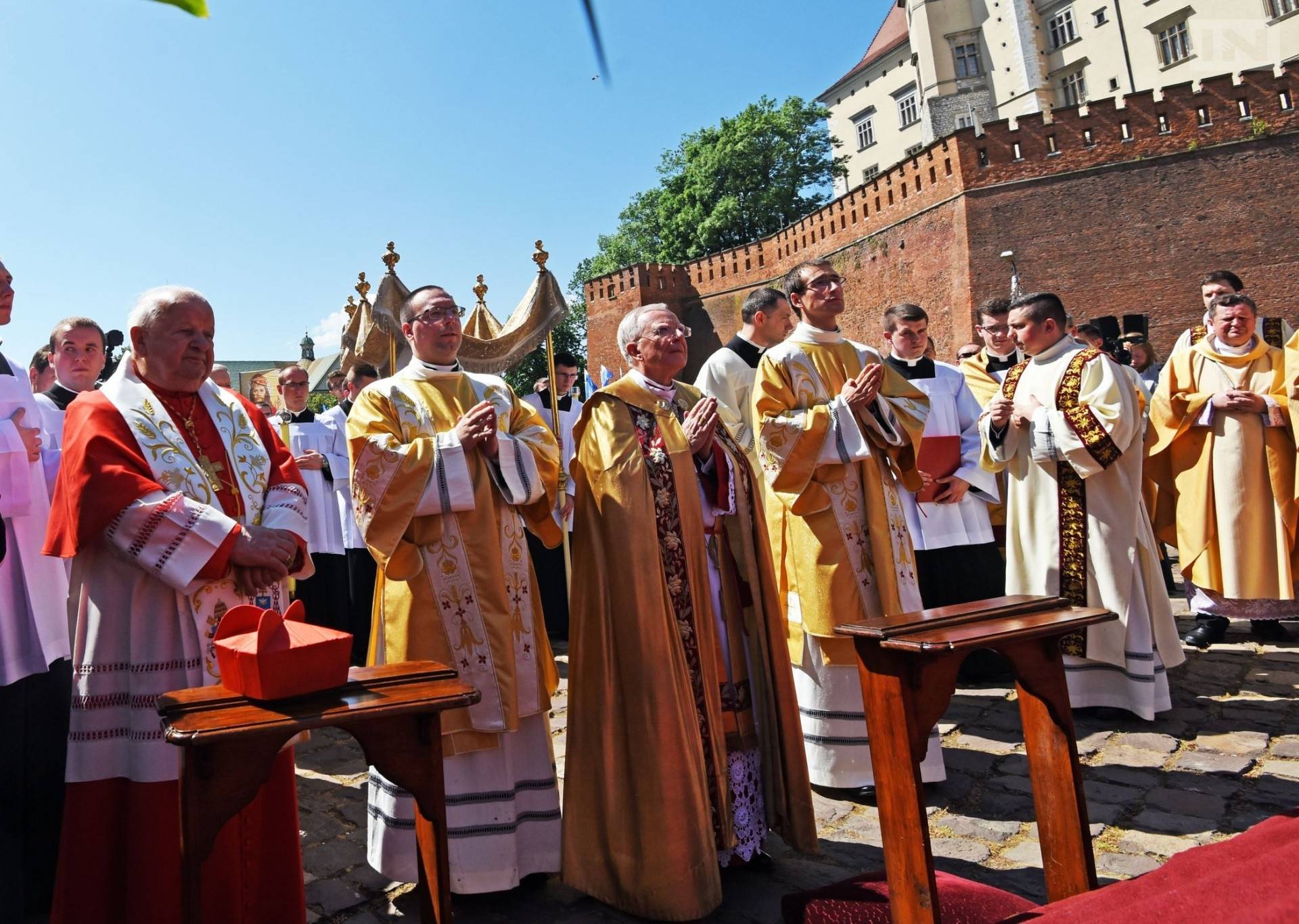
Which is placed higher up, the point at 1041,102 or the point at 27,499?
the point at 1041,102

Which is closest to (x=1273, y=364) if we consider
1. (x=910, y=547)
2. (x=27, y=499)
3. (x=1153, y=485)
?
(x=1153, y=485)

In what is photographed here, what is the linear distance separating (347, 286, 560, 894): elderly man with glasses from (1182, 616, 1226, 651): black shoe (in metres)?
5.13

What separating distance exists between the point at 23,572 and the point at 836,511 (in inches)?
130

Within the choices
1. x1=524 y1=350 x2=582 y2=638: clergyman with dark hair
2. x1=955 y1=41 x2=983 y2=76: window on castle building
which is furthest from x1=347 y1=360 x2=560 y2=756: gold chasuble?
x1=955 y1=41 x2=983 y2=76: window on castle building

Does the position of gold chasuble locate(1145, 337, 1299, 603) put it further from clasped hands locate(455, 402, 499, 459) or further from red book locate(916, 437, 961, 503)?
clasped hands locate(455, 402, 499, 459)

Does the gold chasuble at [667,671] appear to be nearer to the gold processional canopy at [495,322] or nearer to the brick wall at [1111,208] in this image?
the gold processional canopy at [495,322]

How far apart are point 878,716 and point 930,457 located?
12.4 feet

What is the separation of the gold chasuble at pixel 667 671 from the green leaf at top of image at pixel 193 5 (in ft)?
9.19

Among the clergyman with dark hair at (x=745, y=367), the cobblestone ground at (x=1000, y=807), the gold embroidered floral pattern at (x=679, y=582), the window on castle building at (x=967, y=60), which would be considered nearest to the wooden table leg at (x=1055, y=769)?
the cobblestone ground at (x=1000, y=807)

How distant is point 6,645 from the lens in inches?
128

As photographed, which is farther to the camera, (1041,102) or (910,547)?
(1041,102)

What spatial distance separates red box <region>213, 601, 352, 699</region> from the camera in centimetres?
196

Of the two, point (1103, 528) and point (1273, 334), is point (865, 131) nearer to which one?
point (1273, 334)

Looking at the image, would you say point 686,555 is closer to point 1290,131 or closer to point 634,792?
point 634,792
